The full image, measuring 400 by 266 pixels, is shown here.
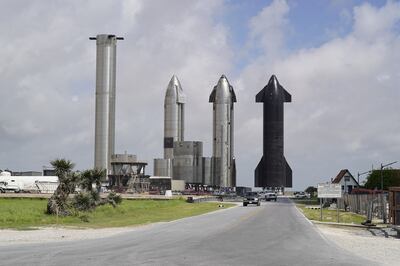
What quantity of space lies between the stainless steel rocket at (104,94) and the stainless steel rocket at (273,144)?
127ft

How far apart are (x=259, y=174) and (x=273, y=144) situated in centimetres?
900

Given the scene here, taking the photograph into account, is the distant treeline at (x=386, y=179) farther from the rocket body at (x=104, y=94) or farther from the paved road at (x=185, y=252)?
the paved road at (x=185, y=252)

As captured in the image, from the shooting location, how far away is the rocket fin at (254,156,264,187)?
483 ft

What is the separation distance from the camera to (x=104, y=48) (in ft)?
478

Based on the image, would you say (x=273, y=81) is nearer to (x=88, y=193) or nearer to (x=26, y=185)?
(x=26, y=185)

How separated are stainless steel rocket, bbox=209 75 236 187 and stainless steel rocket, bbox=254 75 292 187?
10555mm

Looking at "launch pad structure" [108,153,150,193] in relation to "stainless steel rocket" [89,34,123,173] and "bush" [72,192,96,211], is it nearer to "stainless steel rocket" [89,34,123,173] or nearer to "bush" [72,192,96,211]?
"stainless steel rocket" [89,34,123,173]

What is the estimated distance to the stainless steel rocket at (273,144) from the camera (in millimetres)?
143750

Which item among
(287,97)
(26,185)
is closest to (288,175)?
(287,97)

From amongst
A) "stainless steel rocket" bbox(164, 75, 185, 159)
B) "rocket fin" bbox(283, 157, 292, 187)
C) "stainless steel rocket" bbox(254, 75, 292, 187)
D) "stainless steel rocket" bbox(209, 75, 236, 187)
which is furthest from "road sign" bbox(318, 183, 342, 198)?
"stainless steel rocket" bbox(164, 75, 185, 159)

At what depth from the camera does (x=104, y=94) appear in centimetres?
14638

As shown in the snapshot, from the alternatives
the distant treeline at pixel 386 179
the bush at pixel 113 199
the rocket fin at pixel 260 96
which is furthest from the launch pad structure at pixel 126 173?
the bush at pixel 113 199

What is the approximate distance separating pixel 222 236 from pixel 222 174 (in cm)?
13246

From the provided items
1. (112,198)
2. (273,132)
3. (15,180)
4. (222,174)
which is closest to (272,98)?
(273,132)
